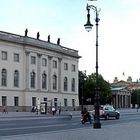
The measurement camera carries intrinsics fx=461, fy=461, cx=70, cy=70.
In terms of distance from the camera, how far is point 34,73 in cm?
10256

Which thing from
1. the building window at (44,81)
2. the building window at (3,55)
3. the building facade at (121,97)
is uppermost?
the building window at (3,55)

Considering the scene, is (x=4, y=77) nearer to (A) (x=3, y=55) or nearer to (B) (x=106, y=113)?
(A) (x=3, y=55)

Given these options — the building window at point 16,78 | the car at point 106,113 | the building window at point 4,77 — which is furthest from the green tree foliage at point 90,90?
the car at point 106,113

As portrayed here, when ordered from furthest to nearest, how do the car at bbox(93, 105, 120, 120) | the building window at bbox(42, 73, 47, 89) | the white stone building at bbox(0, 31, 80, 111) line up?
the building window at bbox(42, 73, 47, 89), the white stone building at bbox(0, 31, 80, 111), the car at bbox(93, 105, 120, 120)

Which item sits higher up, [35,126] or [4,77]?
[4,77]

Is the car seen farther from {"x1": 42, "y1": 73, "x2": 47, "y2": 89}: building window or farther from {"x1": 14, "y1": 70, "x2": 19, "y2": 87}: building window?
{"x1": 42, "y1": 73, "x2": 47, "y2": 89}: building window

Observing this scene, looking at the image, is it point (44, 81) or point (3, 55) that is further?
point (44, 81)

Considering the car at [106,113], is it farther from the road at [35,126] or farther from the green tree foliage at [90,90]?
the green tree foliage at [90,90]

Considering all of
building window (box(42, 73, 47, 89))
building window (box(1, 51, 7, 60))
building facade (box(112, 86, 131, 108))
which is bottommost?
building facade (box(112, 86, 131, 108))

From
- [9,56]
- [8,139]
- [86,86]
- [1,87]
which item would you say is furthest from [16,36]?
[8,139]

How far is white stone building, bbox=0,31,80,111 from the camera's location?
94.5 m

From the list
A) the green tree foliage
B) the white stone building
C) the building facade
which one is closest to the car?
the white stone building

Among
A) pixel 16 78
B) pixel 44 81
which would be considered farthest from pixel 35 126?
pixel 44 81

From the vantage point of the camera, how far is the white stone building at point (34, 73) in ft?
310
